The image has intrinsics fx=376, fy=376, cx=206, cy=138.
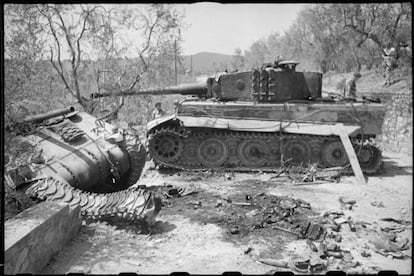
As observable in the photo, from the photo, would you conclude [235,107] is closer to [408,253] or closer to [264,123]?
[264,123]

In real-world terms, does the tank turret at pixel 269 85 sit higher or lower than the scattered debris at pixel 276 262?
higher

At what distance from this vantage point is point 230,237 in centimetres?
529

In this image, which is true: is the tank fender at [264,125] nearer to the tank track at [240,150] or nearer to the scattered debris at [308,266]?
the tank track at [240,150]

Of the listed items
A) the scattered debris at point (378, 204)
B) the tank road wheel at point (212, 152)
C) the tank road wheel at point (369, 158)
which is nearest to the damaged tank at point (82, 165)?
the tank road wheel at point (212, 152)

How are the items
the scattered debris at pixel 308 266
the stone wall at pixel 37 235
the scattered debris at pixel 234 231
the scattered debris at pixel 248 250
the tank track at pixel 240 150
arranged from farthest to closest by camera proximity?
the tank track at pixel 240 150
the scattered debris at pixel 234 231
the scattered debris at pixel 248 250
the scattered debris at pixel 308 266
the stone wall at pixel 37 235

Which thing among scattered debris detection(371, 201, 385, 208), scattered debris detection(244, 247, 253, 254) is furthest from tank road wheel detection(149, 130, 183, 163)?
scattered debris detection(244, 247, 253, 254)

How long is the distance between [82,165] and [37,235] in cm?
261

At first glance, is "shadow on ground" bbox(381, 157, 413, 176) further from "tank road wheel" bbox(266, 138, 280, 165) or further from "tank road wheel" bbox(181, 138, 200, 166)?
"tank road wheel" bbox(181, 138, 200, 166)

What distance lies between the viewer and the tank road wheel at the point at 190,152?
1022 cm

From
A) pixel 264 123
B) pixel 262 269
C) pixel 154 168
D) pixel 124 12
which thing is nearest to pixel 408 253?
pixel 262 269

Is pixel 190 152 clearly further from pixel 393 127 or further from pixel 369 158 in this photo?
pixel 393 127

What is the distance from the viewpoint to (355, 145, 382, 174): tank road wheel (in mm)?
9539

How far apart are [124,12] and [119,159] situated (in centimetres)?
976

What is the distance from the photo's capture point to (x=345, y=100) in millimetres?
10141
